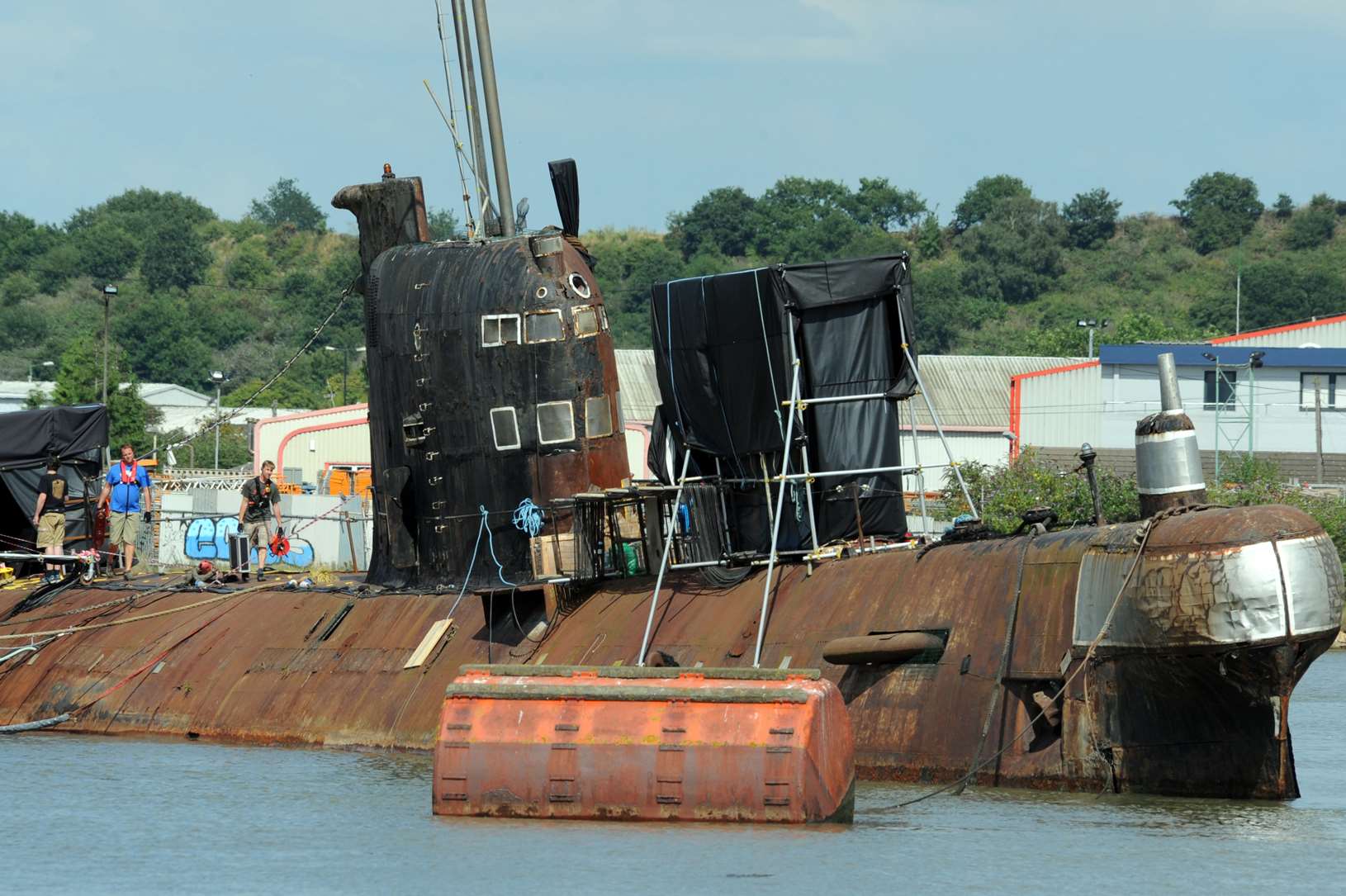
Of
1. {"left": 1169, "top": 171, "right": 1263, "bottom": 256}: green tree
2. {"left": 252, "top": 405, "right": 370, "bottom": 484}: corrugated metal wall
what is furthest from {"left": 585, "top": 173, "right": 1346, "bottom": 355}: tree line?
{"left": 252, "top": 405, "right": 370, "bottom": 484}: corrugated metal wall

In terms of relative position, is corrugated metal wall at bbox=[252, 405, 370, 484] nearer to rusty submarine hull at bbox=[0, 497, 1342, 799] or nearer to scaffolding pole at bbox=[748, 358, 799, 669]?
rusty submarine hull at bbox=[0, 497, 1342, 799]

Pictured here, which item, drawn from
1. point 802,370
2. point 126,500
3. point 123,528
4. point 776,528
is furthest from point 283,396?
point 776,528

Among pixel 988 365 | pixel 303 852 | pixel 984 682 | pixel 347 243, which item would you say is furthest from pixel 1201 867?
pixel 347 243

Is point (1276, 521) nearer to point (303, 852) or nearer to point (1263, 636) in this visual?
point (1263, 636)

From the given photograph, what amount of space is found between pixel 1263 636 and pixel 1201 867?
2.51 meters

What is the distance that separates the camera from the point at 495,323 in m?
25.0

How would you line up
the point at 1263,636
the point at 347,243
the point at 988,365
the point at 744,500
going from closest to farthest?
the point at 1263,636, the point at 744,500, the point at 988,365, the point at 347,243

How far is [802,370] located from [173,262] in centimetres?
16698

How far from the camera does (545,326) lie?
2484cm

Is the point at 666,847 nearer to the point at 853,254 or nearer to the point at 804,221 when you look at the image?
the point at 853,254

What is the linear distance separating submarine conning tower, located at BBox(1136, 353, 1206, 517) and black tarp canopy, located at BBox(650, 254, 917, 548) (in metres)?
4.28

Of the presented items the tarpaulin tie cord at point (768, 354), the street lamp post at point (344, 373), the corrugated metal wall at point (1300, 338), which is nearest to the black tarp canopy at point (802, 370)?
the tarpaulin tie cord at point (768, 354)

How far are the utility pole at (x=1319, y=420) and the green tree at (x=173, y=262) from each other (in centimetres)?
13527

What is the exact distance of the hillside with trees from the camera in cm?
14425
